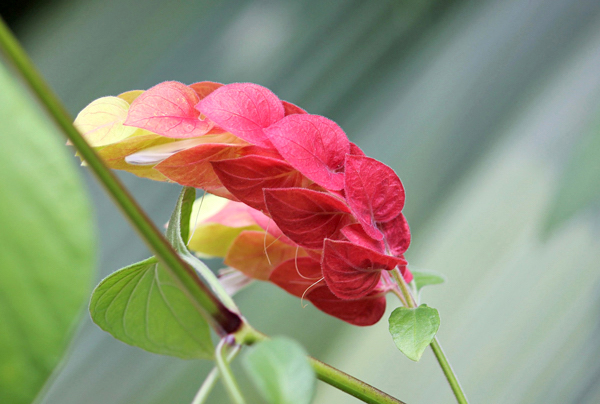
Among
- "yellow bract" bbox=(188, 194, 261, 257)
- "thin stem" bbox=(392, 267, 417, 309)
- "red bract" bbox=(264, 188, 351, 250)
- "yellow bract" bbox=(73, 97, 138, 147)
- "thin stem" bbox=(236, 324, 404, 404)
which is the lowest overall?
"yellow bract" bbox=(188, 194, 261, 257)

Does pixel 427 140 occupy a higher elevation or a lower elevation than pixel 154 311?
higher

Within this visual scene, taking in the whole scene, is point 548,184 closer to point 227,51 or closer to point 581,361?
point 581,361

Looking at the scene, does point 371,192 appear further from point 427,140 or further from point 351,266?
point 427,140

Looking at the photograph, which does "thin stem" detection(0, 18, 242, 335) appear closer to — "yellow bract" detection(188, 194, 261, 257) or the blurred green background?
"yellow bract" detection(188, 194, 261, 257)

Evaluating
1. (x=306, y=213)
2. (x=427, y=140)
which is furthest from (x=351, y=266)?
(x=427, y=140)

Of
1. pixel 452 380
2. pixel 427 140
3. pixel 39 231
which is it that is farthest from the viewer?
pixel 427 140

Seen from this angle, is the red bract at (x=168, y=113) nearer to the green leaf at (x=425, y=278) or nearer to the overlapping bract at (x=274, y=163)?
→ the overlapping bract at (x=274, y=163)

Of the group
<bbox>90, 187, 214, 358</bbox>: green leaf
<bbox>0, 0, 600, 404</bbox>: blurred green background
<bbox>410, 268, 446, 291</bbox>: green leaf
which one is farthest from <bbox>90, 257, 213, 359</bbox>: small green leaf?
<bbox>0, 0, 600, 404</bbox>: blurred green background

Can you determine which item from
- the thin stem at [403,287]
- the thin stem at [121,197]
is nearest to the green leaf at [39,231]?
the thin stem at [121,197]
